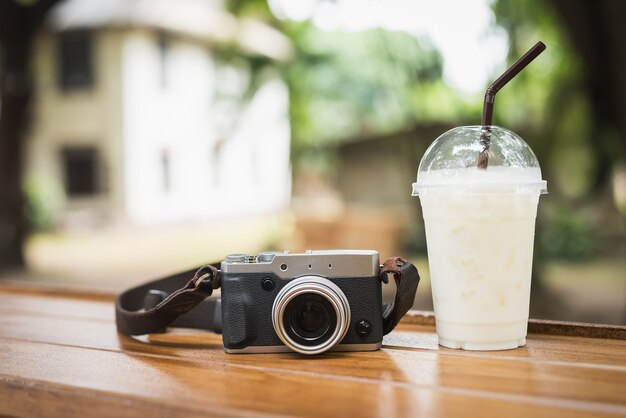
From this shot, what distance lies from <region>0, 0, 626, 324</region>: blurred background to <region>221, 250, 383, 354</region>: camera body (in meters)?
2.33

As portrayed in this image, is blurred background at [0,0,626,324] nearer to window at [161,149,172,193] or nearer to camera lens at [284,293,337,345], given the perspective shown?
window at [161,149,172,193]

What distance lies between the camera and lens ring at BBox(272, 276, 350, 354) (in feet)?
3.32

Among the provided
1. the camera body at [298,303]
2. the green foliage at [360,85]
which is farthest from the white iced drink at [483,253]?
the green foliage at [360,85]

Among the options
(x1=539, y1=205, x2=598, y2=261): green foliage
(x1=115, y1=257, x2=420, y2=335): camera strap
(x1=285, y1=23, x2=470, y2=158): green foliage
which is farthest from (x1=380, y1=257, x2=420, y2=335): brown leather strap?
(x1=539, y1=205, x2=598, y2=261): green foliage

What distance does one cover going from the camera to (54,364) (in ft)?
3.30

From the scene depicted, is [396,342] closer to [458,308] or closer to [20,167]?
[458,308]

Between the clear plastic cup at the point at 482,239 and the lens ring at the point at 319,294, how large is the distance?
0.15 meters

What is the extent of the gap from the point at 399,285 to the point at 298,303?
6.3 inches

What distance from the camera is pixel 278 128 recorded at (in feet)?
52.5

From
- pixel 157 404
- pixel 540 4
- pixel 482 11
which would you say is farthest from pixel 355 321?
pixel 540 4

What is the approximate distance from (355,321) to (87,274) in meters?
6.80

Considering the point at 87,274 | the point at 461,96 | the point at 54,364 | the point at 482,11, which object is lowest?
the point at 87,274

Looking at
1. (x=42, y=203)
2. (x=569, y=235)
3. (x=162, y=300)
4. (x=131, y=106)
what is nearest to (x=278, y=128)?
(x=131, y=106)

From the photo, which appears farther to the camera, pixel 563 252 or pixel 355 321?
pixel 563 252
